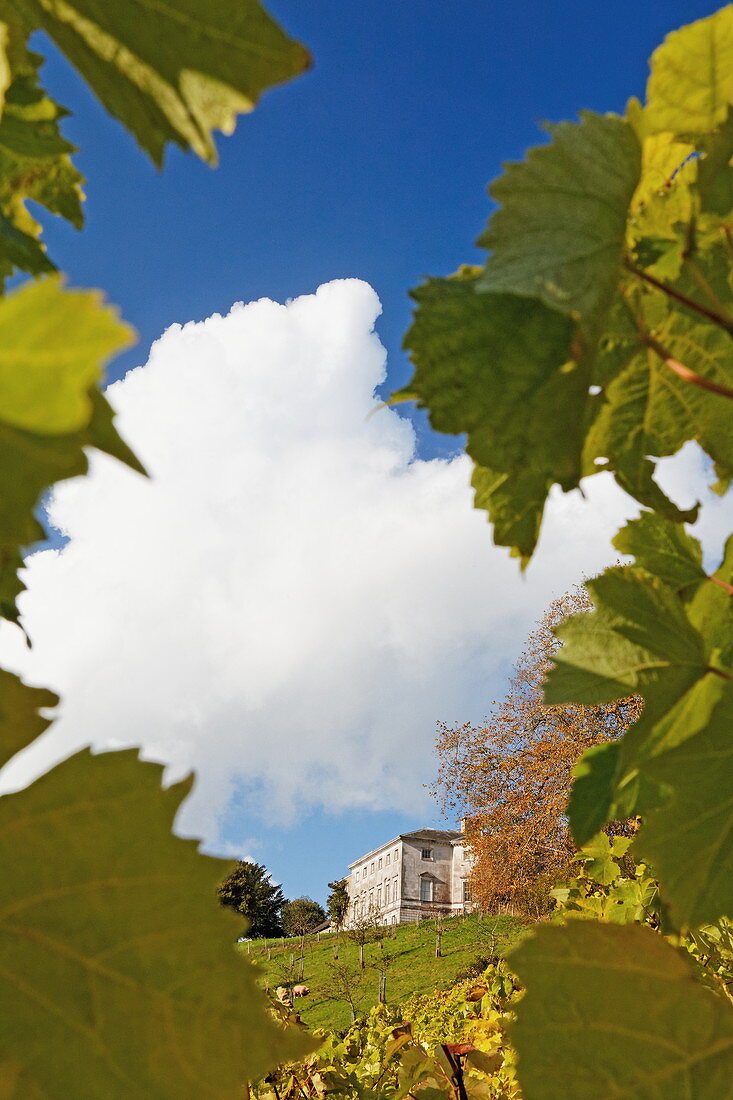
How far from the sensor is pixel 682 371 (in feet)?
2.74

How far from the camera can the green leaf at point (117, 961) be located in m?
0.45

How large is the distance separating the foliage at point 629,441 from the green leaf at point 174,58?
0.24m

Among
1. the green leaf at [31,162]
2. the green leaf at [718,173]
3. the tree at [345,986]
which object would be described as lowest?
the tree at [345,986]

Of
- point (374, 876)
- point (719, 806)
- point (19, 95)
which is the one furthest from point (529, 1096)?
point (374, 876)

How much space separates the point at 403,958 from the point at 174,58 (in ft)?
132

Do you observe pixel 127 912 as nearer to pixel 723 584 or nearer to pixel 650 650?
pixel 650 650

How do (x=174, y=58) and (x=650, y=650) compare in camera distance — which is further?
(x=650, y=650)

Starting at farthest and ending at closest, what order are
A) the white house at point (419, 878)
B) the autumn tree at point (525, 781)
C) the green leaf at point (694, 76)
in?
the white house at point (419, 878)
the autumn tree at point (525, 781)
the green leaf at point (694, 76)

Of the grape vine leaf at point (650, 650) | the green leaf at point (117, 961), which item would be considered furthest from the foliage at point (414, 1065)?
the green leaf at point (117, 961)

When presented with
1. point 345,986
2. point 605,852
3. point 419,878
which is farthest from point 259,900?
point 605,852

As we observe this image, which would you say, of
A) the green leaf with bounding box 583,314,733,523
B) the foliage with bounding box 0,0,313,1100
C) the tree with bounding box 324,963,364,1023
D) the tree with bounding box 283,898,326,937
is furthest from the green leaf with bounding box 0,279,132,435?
the tree with bounding box 283,898,326,937

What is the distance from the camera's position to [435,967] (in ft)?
107

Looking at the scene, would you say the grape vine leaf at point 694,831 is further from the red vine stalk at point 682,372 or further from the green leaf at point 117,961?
the green leaf at point 117,961

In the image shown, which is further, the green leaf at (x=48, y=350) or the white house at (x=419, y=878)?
the white house at (x=419, y=878)
